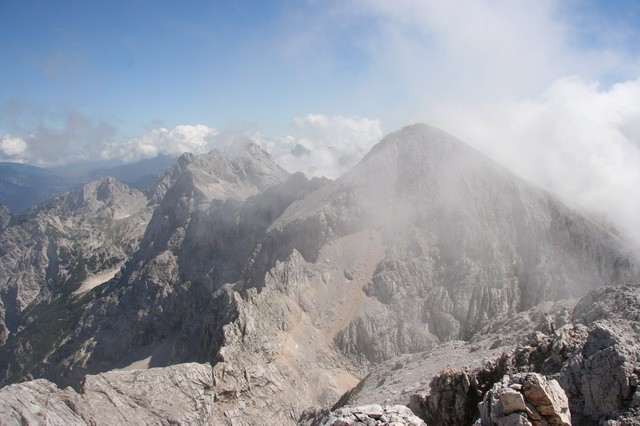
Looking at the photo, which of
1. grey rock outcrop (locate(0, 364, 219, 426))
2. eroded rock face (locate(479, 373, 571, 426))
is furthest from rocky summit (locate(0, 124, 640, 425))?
grey rock outcrop (locate(0, 364, 219, 426))

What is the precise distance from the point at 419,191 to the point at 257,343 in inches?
3458

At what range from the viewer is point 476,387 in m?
37.4

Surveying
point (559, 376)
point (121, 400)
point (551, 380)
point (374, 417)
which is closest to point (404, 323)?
point (121, 400)

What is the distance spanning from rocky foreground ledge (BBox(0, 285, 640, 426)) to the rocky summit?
164 mm

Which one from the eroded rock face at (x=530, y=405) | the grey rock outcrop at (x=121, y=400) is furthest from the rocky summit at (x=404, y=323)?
the grey rock outcrop at (x=121, y=400)

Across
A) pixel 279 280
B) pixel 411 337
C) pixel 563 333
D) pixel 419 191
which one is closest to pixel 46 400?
pixel 563 333

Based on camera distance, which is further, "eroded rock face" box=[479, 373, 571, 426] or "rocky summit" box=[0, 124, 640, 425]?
"rocky summit" box=[0, 124, 640, 425]

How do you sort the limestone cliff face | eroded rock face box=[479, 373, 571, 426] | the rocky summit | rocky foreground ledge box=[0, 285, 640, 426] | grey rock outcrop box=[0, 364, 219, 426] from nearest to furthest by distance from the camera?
1. eroded rock face box=[479, 373, 571, 426]
2. rocky foreground ledge box=[0, 285, 640, 426]
3. the rocky summit
4. grey rock outcrop box=[0, 364, 219, 426]
5. the limestone cliff face

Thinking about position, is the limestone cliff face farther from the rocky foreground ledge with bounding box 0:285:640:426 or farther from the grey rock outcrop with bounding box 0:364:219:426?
the grey rock outcrop with bounding box 0:364:219:426

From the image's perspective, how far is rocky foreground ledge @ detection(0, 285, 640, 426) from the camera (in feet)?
74.9

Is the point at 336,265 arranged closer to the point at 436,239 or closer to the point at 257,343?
the point at 436,239

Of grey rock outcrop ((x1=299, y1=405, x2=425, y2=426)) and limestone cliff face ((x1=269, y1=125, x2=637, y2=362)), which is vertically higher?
limestone cliff face ((x1=269, y1=125, x2=637, y2=362))

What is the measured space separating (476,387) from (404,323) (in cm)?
8694

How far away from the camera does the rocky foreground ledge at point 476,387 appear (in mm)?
22828
